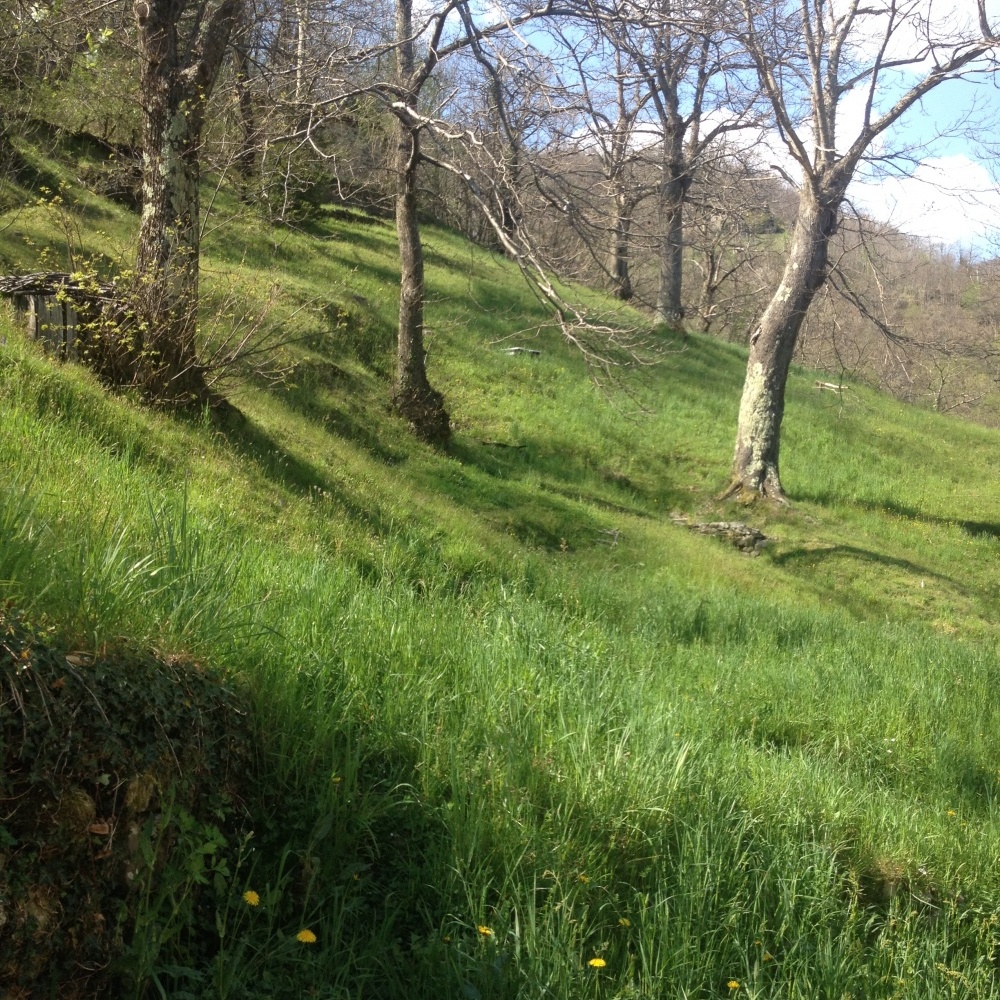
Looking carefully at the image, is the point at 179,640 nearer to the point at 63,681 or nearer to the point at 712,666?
the point at 63,681

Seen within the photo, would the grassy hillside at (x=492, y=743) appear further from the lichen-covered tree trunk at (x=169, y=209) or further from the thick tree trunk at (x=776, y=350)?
the thick tree trunk at (x=776, y=350)

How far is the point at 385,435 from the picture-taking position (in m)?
14.4

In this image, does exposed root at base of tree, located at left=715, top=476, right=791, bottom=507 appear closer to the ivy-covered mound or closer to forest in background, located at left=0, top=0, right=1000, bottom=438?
forest in background, located at left=0, top=0, right=1000, bottom=438

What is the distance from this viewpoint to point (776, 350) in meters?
17.5

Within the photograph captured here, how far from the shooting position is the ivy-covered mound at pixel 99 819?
2.53 metres

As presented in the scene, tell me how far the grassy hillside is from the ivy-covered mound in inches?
1.8

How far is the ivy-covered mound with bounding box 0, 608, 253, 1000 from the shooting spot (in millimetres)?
2529

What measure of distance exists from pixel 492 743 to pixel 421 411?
1147 centimetres

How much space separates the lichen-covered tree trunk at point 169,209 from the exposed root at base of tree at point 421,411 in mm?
5750

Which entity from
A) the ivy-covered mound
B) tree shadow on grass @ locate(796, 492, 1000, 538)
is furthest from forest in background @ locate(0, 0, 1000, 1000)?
tree shadow on grass @ locate(796, 492, 1000, 538)

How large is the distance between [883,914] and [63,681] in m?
3.57

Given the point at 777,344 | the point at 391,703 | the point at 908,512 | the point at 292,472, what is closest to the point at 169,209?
the point at 292,472

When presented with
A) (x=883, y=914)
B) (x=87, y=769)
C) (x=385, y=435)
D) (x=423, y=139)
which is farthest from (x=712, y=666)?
(x=423, y=139)

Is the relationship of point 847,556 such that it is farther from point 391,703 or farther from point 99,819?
point 99,819
